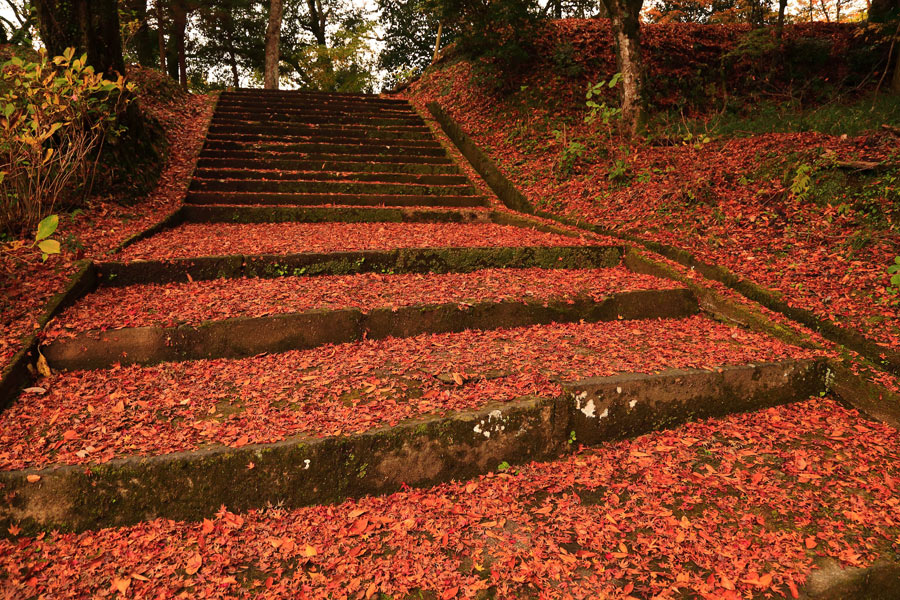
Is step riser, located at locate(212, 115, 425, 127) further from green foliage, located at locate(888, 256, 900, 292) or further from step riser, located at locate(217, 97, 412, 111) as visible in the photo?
green foliage, located at locate(888, 256, 900, 292)

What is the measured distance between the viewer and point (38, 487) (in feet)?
4.95

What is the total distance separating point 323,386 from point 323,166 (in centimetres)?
506

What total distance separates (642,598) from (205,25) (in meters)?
19.1

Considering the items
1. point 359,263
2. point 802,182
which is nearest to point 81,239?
point 359,263

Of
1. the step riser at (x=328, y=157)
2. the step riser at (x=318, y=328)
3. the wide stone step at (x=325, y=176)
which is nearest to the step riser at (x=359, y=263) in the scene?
the step riser at (x=318, y=328)

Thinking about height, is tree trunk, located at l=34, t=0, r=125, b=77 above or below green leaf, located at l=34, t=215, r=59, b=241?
above

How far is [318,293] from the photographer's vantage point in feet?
9.68

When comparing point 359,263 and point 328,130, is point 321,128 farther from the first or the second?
point 359,263

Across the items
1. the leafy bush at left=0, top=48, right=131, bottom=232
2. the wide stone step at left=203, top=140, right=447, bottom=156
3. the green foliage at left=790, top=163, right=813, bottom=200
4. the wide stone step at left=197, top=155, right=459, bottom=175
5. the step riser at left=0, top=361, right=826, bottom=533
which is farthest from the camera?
the wide stone step at left=203, top=140, right=447, bottom=156

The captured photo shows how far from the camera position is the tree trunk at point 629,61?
6.17 m

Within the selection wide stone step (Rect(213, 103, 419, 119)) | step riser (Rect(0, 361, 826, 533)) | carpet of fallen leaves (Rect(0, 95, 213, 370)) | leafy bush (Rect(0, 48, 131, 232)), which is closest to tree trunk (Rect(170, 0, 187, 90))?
wide stone step (Rect(213, 103, 419, 119))

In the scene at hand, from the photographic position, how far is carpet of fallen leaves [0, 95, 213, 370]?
2.25 metres

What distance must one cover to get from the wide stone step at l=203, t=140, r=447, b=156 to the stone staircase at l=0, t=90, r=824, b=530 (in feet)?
8.72

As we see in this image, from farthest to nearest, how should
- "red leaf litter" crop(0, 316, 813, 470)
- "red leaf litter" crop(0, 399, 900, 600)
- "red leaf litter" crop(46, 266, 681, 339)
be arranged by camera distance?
"red leaf litter" crop(46, 266, 681, 339)
"red leaf litter" crop(0, 316, 813, 470)
"red leaf litter" crop(0, 399, 900, 600)
